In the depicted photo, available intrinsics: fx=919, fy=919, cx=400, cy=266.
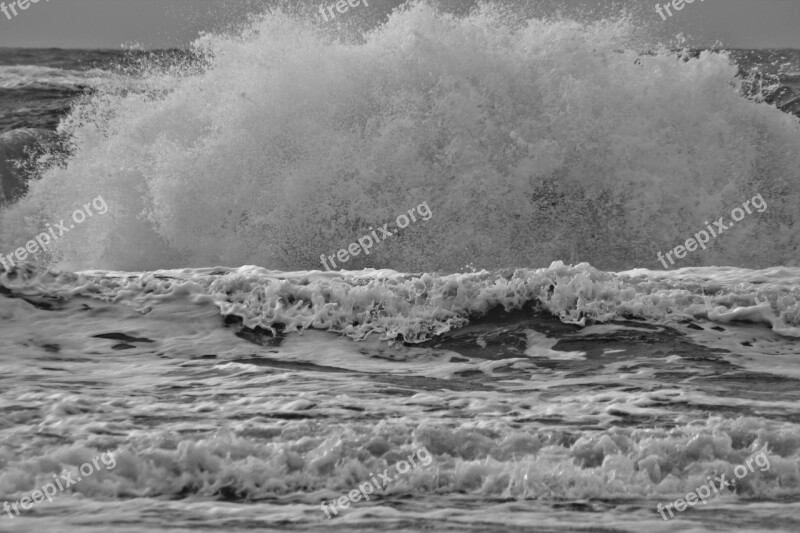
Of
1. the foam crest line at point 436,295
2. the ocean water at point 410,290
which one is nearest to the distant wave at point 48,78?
the ocean water at point 410,290

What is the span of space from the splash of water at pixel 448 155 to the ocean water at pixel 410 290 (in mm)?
34

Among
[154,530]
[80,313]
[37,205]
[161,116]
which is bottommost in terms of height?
[154,530]

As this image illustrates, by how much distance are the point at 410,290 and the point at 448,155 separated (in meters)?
3.71

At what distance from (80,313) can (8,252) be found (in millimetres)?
5748

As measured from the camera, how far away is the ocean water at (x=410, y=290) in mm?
3764

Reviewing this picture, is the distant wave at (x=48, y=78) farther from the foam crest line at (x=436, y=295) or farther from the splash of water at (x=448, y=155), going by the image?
the foam crest line at (x=436, y=295)

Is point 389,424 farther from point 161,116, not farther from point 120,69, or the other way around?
point 120,69

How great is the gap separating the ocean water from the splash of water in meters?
0.03

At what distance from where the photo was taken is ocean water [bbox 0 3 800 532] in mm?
3764

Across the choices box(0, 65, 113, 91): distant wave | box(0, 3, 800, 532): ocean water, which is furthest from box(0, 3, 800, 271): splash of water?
box(0, 65, 113, 91): distant wave

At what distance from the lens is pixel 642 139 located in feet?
33.9

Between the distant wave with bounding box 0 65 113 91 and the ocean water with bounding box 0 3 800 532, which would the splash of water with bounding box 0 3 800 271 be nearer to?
the ocean water with bounding box 0 3 800 532

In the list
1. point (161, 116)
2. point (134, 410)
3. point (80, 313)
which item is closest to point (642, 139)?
point (161, 116)

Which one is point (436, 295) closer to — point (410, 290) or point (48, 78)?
point (410, 290)
